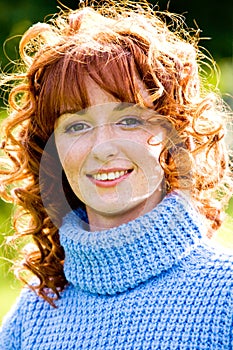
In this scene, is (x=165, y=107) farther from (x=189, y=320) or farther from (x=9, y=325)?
(x=9, y=325)

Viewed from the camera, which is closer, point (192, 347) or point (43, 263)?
point (192, 347)

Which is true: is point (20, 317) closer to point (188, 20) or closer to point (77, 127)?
point (77, 127)

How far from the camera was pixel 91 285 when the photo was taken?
187 cm

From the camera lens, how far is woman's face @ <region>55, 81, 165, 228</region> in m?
1.79

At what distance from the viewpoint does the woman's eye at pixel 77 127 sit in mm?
1844

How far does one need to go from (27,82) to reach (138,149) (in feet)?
1.09

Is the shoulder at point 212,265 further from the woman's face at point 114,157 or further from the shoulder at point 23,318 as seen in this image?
the shoulder at point 23,318

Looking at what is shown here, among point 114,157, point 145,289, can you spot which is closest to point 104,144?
point 114,157

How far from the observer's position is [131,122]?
1.82 meters

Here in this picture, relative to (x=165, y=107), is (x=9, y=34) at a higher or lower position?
lower

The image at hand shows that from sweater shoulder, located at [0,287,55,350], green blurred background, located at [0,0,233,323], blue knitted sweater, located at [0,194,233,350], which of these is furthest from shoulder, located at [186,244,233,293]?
green blurred background, located at [0,0,233,323]

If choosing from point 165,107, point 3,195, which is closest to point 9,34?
point 3,195

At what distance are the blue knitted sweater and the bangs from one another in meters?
0.23

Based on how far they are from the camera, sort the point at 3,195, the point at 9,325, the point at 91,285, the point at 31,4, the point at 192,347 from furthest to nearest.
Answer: the point at 31,4, the point at 3,195, the point at 9,325, the point at 91,285, the point at 192,347
